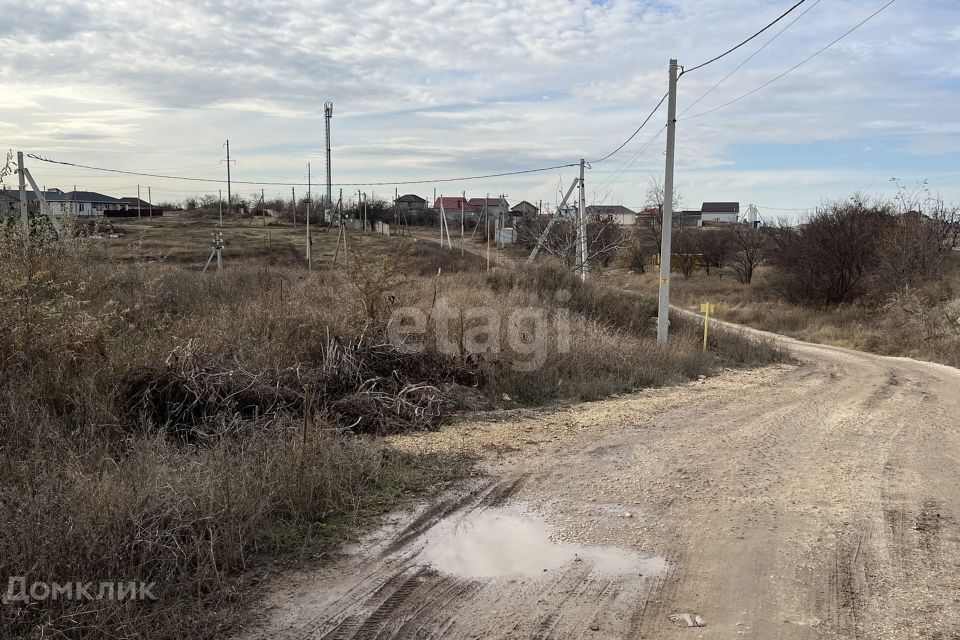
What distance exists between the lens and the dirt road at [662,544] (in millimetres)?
3539

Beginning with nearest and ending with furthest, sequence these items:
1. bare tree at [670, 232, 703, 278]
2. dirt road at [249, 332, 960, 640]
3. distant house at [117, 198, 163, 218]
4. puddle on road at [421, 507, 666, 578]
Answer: dirt road at [249, 332, 960, 640]
puddle on road at [421, 507, 666, 578]
bare tree at [670, 232, 703, 278]
distant house at [117, 198, 163, 218]

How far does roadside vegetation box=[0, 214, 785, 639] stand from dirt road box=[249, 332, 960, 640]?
530 millimetres

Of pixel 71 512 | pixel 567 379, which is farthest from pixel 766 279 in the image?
pixel 71 512

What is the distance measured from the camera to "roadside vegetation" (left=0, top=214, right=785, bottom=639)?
143 inches

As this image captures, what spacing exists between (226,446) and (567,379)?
18.9 feet

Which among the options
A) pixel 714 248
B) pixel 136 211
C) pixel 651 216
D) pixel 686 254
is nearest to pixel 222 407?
pixel 686 254

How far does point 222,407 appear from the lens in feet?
23.4

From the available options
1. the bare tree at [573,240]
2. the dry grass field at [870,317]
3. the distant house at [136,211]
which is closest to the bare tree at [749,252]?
the dry grass field at [870,317]

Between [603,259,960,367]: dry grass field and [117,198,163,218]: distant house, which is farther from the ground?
[117,198,163,218]: distant house

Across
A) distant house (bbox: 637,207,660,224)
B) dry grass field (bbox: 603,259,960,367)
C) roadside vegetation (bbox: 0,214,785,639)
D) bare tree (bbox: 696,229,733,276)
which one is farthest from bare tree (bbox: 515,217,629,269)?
distant house (bbox: 637,207,660,224)

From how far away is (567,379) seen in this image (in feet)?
32.8

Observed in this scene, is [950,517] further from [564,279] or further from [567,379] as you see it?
[564,279]

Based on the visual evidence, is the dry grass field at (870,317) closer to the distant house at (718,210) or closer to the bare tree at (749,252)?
the bare tree at (749,252)

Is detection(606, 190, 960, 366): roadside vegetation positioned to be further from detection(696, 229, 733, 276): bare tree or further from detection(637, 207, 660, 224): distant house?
detection(637, 207, 660, 224): distant house
